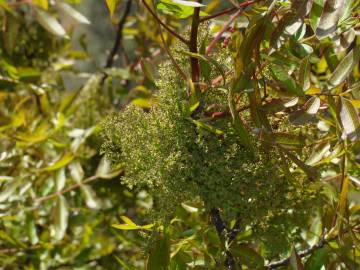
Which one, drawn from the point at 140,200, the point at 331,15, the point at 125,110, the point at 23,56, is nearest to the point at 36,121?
the point at 23,56

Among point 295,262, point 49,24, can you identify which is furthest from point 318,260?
point 49,24

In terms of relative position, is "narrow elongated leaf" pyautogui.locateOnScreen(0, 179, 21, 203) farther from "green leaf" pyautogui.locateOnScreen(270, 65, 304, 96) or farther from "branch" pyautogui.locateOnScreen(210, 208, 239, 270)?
"green leaf" pyautogui.locateOnScreen(270, 65, 304, 96)

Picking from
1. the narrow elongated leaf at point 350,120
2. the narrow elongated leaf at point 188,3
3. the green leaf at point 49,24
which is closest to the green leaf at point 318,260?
the narrow elongated leaf at point 350,120

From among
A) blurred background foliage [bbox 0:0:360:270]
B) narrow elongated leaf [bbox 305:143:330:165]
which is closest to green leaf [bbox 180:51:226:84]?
blurred background foliage [bbox 0:0:360:270]

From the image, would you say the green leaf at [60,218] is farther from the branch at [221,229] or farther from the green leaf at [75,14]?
the branch at [221,229]

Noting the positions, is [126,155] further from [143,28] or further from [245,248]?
[143,28]

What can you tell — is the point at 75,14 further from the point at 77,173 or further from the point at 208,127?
the point at 208,127
